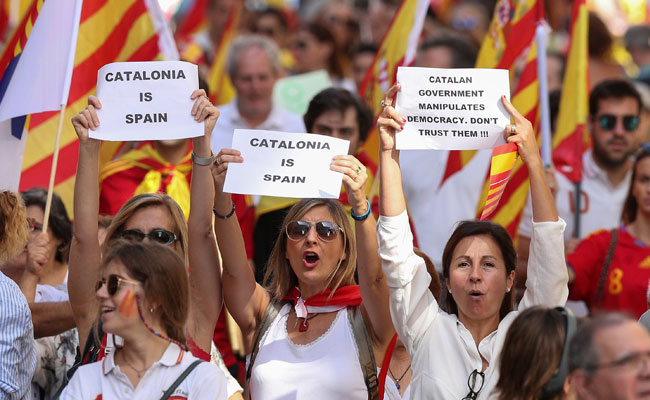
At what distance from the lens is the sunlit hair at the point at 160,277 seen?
427 cm

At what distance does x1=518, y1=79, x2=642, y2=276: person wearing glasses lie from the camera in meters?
7.51

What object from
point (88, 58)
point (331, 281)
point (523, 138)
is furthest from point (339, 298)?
point (88, 58)

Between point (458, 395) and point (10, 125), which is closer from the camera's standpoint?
point (458, 395)

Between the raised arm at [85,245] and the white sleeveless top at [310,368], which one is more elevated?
the raised arm at [85,245]

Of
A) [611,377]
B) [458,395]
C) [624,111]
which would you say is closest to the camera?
[611,377]

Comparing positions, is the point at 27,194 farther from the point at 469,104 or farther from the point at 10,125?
the point at 469,104

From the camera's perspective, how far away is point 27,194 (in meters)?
6.38

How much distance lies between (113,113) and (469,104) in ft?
5.28

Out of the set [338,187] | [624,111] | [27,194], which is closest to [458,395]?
[338,187]

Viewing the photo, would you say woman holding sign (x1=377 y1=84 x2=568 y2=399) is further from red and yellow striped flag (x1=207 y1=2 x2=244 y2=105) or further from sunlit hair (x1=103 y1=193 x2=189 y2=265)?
red and yellow striped flag (x1=207 y1=2 x2=244 y2=105)

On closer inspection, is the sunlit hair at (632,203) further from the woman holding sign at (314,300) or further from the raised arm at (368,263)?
the raised arm at (368,263)

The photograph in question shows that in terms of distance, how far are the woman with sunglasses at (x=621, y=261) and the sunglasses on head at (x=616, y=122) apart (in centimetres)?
93

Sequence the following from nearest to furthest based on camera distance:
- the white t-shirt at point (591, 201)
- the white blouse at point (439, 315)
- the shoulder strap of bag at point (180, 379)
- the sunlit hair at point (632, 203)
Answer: the shoulder strap of bag at point (180, 379), the white blouse at point (439, 315), the sunlit hair at point (632, 203), the white t-shirt at point (591, 201)

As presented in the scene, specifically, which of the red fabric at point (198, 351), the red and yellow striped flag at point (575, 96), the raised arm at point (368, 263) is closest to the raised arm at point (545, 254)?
the raised arm at point (368, 263)
